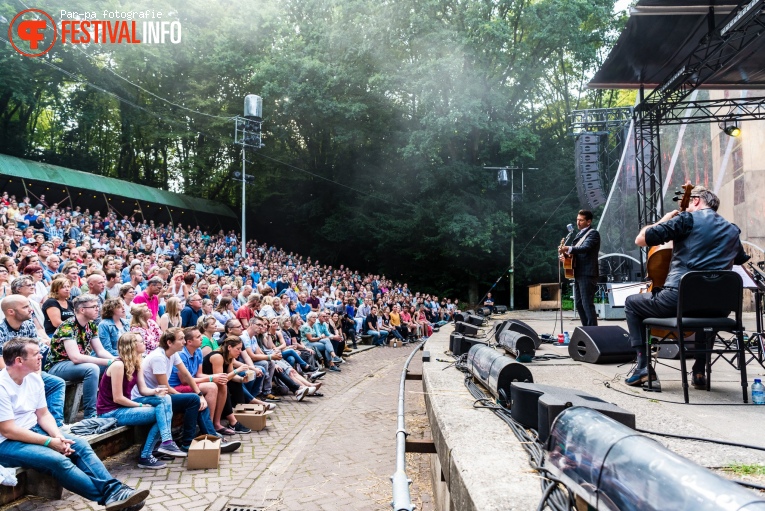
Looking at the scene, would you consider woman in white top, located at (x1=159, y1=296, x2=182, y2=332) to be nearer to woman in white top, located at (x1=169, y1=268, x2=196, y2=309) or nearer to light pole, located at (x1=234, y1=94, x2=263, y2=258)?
woman in white top, located at (x1=169, y1=268, x2=196, y2=309)

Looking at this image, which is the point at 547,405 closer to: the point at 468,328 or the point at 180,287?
the point at 468,328

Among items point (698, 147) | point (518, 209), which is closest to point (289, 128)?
point (518, 209)

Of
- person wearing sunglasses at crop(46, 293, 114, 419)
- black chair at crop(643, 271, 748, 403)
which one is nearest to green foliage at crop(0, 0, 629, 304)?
person wearing sunglasses at crop(46, 293, 114, 419)

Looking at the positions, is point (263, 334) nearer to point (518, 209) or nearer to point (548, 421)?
point (548, 421)

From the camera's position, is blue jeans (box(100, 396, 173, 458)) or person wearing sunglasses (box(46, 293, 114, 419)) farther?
person wearing sunglasses (box(46, 293, 114, 419))

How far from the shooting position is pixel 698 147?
13938 millimetres

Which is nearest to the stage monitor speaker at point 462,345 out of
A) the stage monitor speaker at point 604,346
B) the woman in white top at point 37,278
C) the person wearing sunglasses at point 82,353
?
the stage monitor speaker at point 604,346

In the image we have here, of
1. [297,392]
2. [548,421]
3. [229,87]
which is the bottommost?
[297,392]

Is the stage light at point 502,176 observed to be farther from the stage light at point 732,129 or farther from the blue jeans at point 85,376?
the blue jeans at point 85,376

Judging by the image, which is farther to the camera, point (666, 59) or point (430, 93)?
point (430, 93)

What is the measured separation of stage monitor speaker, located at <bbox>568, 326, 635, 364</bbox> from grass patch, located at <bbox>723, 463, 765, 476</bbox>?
3.41 m

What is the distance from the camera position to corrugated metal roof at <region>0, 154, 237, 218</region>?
20.4m

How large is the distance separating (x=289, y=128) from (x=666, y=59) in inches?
958

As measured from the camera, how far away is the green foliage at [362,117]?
1003 inches
